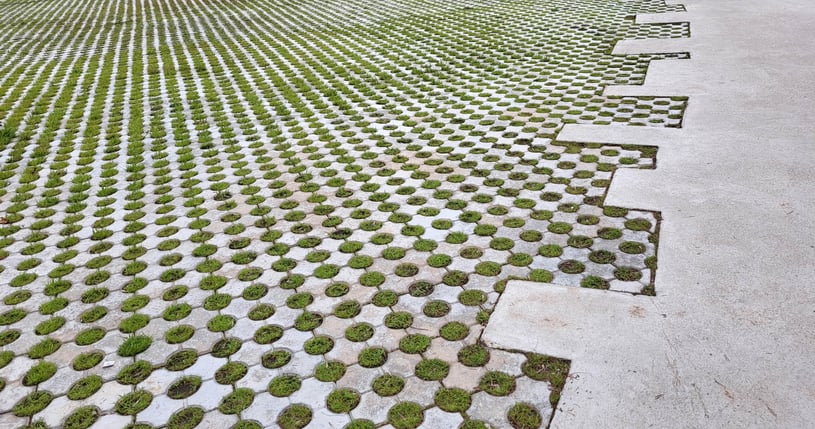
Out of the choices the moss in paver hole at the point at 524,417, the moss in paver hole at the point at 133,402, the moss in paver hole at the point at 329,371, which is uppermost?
the moss in paver hole at the point at 133,402

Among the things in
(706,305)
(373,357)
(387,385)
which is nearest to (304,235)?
(373,357)

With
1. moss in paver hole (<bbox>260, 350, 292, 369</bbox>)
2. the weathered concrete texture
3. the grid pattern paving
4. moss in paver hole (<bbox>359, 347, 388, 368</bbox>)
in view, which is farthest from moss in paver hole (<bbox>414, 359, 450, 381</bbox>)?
moss in paver hole (<bbox>260, 350, 292, 369</bbox>)

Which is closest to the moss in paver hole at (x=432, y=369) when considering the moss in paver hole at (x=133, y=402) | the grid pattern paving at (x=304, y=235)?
the grid pattern paving at (x=304, y=235)

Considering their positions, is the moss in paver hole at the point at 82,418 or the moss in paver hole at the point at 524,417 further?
the moss in paver hole at the point at 82,418

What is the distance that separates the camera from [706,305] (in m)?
3.24

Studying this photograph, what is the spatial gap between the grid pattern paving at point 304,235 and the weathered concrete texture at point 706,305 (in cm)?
18

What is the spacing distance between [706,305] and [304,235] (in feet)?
9.20

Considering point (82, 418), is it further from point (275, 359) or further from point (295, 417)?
point (295, 417)

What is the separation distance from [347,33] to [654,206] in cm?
1044

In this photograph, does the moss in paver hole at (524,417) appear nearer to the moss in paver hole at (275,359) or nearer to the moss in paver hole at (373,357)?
the moss in paver hole at (373,357)

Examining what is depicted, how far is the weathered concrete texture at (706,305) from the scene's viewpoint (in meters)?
2.63

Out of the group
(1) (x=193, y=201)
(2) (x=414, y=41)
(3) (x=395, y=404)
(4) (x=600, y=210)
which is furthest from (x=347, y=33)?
(3) (x=395, y=404)

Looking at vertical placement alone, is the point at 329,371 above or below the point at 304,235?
above

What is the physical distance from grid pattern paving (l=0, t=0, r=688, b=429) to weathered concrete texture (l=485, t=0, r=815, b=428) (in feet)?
0.60
